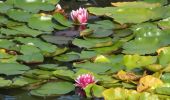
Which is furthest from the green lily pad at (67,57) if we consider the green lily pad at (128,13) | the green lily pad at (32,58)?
the green lily pad at (128,13)

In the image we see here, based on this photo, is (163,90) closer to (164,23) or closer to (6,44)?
(164,23)

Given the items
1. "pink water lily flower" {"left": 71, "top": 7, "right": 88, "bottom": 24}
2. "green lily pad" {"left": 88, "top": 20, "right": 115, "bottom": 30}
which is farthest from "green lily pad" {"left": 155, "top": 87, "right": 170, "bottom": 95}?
"pink water lily flower" {"left": 71, "top": 7, "right": 88, "bottom": 24}

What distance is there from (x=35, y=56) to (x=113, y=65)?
47cm

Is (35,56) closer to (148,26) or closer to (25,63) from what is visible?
(25,63)

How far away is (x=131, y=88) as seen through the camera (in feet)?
7.75

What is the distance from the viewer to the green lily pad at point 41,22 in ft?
10.2

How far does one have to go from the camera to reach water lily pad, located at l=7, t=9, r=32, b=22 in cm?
321

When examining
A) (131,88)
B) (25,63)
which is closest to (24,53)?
(25,63)

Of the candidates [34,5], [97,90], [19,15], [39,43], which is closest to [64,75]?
[97,90]

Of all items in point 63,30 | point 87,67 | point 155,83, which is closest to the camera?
point 155,83

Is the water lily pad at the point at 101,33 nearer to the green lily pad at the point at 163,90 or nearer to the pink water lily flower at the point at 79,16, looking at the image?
the pink water lily flower at the point at 79,16

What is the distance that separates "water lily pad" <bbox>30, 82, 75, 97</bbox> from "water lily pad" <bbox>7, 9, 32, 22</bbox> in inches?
36.6

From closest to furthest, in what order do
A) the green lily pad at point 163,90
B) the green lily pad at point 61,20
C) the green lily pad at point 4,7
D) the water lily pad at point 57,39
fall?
the green lily pad at point 163,90 < the water lily pad at point 57,39 < the green lily pad at point 61,20 < the green lily pad at point 4,7

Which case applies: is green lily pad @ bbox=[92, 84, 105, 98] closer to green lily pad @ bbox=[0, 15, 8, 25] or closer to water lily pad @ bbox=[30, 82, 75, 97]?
water lily pad @ bbox=[30, 82, 75, 97]
